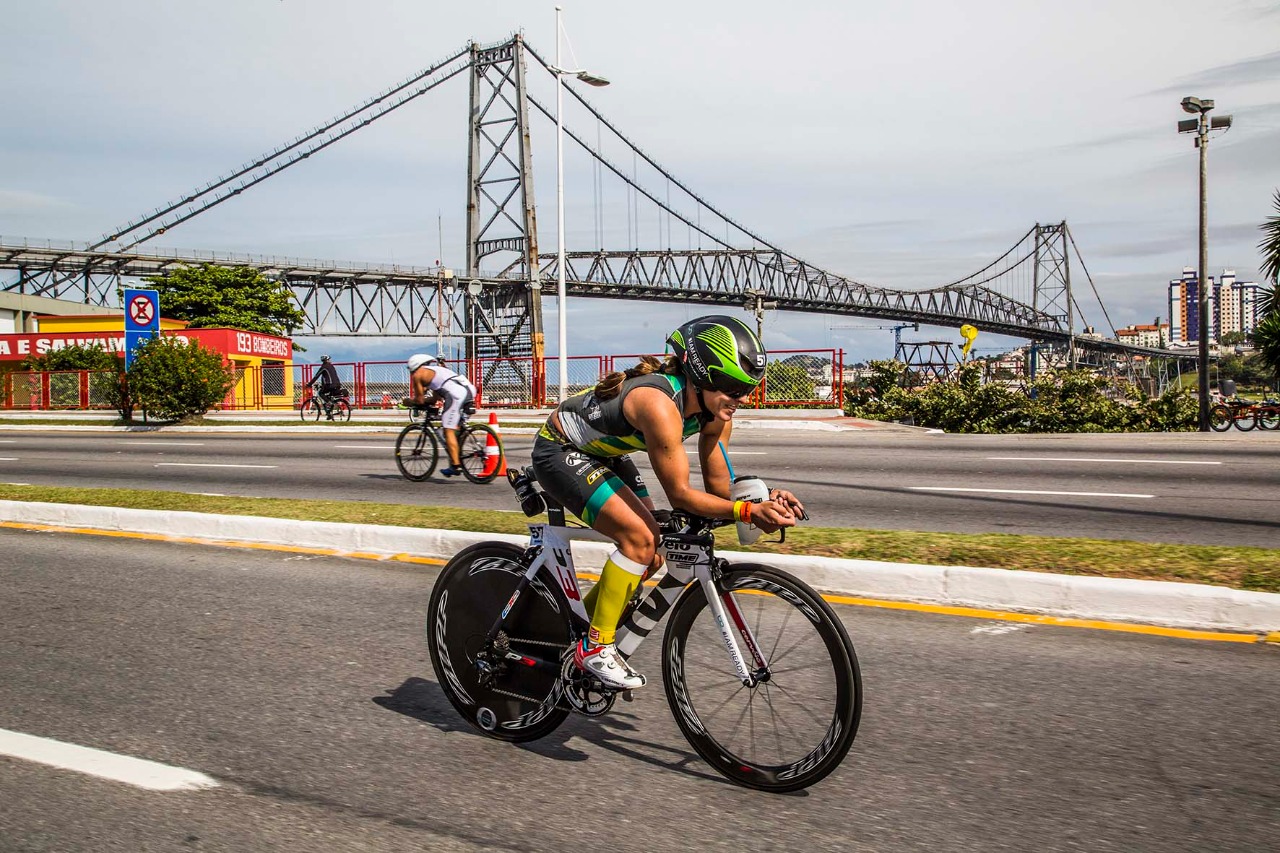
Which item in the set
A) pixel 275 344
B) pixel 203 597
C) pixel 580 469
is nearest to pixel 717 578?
pixel 580 469

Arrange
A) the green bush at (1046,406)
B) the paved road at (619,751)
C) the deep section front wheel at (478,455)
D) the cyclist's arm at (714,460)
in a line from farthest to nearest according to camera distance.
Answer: the green bush at (1046,406), the deep section front wheel at (478,455), the cyclist's arm at (714,460), the paved road at (619,751)

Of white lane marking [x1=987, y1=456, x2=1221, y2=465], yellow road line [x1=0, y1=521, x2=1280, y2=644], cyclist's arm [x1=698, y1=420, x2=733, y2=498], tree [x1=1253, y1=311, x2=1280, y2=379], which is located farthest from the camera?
tree [x1=1253, y1=311, x2=1280, y2=379]

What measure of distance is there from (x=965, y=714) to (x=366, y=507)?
6733 millimetres

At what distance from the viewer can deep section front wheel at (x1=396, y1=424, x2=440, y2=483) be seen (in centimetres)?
1348

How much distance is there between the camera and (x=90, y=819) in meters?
3.13

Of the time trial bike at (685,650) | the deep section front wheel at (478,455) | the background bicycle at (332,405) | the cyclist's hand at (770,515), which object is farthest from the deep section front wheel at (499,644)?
the background bicycle at (332,405)

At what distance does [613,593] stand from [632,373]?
787 millimetres

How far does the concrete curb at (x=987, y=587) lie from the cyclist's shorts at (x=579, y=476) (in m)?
1.57

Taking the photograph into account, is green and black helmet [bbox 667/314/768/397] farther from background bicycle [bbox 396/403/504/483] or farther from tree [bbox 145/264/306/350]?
tree [bbox 145/264/306/350]

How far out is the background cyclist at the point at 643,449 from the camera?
3.28m

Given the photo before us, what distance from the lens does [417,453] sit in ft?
44.5

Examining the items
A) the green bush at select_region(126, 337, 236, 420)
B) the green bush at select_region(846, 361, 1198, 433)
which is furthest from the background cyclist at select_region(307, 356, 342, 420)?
the green bush at select_region(846, 361, 1198, 433)

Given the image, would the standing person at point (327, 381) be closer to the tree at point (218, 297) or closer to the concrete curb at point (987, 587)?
the concrete curb at point (987, 587)

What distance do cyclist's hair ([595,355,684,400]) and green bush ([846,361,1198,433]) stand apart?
65.3 feet
